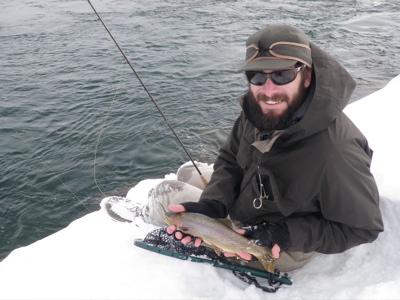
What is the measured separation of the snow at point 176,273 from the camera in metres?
3.10

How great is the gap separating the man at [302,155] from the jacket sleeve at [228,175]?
331 millimetres

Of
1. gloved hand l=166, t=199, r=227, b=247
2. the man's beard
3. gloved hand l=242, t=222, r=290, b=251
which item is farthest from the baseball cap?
gloved hand l=166, t=199, r=227, b=247

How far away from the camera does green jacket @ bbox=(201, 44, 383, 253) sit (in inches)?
100

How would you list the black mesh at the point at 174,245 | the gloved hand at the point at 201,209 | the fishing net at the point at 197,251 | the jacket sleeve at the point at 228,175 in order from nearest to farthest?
the fishing net at the point at 197,251 → the gloved hand at the point at 201,209 → the jacket sleeve at the point at 228,175 → the black mesh at the point at 174,245

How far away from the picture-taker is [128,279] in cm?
336

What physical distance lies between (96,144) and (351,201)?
272 inches

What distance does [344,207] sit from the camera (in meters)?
2.56

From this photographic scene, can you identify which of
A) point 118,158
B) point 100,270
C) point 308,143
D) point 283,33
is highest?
point 283,33

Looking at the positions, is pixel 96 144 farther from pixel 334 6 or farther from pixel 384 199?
pixel 334 6

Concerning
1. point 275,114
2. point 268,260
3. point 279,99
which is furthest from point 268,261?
point 279,99

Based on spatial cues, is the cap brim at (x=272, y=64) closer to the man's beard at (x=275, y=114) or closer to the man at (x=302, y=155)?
the man at (x=302, y=155)

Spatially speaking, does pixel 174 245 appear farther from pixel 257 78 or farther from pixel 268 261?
pixel 257 78

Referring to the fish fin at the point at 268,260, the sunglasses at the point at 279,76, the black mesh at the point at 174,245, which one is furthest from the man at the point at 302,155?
the black mesh at the point at 174,245

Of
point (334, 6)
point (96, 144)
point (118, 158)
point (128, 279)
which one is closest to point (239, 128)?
point (128, 279)
